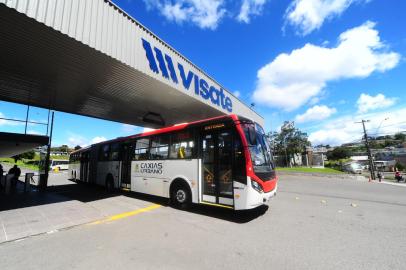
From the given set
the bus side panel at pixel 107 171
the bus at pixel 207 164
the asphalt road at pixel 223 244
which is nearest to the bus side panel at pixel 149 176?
the bus at pixel 207 164

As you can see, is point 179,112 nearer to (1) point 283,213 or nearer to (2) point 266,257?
(1) point 283,213

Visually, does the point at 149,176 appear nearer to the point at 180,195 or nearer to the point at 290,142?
the point at 180,195

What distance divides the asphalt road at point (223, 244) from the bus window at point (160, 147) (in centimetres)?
265

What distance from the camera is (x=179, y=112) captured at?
557 inches

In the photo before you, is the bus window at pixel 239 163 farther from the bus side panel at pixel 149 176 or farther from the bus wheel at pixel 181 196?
the bus side panel at pixel 149 176

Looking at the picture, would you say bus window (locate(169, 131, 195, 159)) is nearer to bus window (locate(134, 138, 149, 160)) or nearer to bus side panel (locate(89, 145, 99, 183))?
bus window (locate(134, 138, 149, 160))

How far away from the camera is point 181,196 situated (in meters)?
8.05

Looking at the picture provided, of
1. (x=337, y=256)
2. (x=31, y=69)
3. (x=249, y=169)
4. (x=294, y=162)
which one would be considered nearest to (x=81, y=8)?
(x=31, y=69)

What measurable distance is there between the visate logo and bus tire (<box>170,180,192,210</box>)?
4.51 meters

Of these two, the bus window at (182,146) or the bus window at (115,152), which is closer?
the bus window at (182,146)

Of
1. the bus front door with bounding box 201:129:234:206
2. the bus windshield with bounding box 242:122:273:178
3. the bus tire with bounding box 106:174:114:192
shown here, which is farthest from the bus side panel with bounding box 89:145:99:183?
the bus windshield with bounding box 242:122:273:178

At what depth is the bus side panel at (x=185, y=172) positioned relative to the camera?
7441 mm

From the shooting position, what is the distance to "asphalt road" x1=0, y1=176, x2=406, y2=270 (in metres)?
3.83

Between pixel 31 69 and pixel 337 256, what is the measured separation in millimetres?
10892
